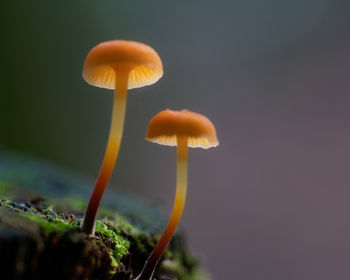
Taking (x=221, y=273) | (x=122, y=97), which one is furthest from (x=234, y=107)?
(x=122, y=97)

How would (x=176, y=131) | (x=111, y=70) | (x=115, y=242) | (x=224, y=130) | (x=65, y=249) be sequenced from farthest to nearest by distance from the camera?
(x=224, y=130), (x=111, y=70), (x=115, y=242), (x=176, y=131), (x=65, y=249)

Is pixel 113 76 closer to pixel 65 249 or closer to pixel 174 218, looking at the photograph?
pixel 174 218

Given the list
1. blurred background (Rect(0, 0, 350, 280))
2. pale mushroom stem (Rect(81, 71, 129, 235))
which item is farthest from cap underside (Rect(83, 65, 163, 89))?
blurred background (Rect(0, 0, 350, 280))

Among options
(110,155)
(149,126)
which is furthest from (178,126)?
(110,155)

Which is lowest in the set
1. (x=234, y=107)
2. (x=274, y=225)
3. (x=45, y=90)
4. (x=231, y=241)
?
(x=231, y=241)

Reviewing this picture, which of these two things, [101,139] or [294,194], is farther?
[101,139]

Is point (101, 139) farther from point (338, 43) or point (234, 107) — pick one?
point (338, 43)
